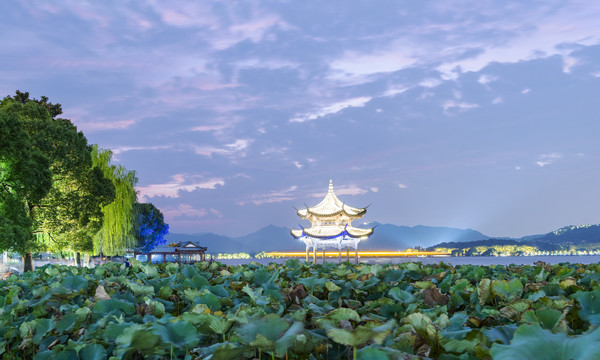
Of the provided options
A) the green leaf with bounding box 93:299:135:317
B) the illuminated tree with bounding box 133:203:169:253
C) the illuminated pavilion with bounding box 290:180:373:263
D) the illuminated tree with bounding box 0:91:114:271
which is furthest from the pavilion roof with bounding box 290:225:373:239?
the green leaf with bounding box 93:299:135:317

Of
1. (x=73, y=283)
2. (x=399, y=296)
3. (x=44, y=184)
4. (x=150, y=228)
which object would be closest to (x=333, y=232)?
(x=44, y=184)

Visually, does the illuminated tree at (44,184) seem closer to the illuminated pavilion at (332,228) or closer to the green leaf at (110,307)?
the illuminated pavilion at (332,228)

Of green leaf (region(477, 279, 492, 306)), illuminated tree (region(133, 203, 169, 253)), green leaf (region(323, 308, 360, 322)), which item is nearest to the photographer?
green leaf (region(323, 308, 360, 322))

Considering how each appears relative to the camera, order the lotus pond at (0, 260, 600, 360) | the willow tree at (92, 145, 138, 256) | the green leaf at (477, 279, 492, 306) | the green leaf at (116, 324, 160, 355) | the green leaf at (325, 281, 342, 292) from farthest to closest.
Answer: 1. the willow tree at (92, 145, 138, 256)
2. the green leaf at (325, 281, 342, 292)
3. the green leaf at (477, 279, 492, 306)
4. the green leaf at (116, 324, 160, 355)
5. the lotus pond at (0, 260, 600, 360)

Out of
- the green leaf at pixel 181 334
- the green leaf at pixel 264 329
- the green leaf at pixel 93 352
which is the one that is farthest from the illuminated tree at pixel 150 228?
the green leaf at pixel 264 329

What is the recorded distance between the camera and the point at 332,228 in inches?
1686

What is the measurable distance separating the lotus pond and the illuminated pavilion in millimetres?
37842

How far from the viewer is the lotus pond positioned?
1.23 m

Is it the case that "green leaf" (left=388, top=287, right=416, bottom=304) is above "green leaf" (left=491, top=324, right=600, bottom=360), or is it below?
below

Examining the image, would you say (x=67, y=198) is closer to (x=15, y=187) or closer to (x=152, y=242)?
(x=15, y=187)

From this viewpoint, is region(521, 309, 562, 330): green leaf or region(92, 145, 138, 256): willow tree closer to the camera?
region(521, 309, 562, 330): green leaf

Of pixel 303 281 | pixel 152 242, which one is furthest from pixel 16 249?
pixel 152 242

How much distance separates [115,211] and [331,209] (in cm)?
1812

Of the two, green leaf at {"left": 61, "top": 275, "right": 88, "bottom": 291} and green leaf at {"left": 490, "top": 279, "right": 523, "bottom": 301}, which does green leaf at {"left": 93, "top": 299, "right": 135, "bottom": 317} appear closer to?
green leaf at {"left": 61, "top": 275, "right": 88, "bottom": 291}
